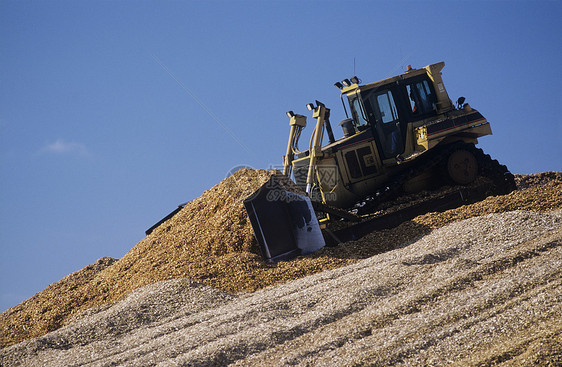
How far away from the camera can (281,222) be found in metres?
10.2

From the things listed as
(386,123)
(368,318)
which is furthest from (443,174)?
(368,318)

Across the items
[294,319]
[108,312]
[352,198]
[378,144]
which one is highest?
[378,144]

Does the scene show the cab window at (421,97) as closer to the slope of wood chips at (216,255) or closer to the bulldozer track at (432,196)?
the bulldozer track at (432,196)

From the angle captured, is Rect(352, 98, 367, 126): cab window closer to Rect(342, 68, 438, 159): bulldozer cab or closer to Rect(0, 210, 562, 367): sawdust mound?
Rect(342, 68, 438, 159): bulldozer cab

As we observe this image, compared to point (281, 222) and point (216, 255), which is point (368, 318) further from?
point (216, 255)

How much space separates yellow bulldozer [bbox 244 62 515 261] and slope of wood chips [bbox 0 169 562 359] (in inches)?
57.7

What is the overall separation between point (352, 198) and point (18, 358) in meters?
7.89

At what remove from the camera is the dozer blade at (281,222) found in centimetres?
1009

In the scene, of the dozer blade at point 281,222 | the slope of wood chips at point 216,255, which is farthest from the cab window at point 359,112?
the dozer blade at point 281,222

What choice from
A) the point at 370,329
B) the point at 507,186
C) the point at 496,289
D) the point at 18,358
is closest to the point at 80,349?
the point at 18,358

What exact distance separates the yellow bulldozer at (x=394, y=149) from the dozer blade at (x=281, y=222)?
1.72 metres

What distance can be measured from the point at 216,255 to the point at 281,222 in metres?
1.33

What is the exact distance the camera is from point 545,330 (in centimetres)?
545

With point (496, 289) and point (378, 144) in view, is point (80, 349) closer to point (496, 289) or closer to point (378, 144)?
point (496, 289)
